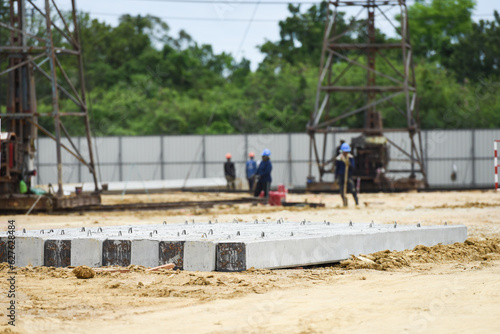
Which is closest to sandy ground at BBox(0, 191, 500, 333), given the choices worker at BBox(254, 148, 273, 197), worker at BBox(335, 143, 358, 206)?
worker at BBox(335, 143, 358, 206)

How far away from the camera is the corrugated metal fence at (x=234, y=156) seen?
139 ft

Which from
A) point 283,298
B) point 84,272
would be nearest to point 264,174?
point 84,272

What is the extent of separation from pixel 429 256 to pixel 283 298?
3773 mm

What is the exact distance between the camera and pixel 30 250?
32.0 ft

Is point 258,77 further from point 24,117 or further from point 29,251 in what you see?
point 29,251

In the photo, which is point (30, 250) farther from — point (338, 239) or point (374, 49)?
point (374, 49)

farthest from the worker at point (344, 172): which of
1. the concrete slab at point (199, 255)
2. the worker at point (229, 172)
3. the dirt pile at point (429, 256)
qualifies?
the worker at point (229, 172)

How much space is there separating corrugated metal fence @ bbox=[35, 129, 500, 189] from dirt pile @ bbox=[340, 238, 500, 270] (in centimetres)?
3076

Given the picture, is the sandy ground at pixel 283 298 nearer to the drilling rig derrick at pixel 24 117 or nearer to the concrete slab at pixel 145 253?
the concrete slab at pixel 145 253

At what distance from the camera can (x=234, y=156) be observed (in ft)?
141

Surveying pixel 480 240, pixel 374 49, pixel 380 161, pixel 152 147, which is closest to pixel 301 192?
pixel 380 161

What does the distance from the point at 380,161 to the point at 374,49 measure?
513cm

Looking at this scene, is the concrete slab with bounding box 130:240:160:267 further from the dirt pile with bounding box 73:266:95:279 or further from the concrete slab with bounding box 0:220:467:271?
the dirt pile with bounding box 73:266:95:279

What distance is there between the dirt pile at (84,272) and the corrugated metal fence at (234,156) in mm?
33640
